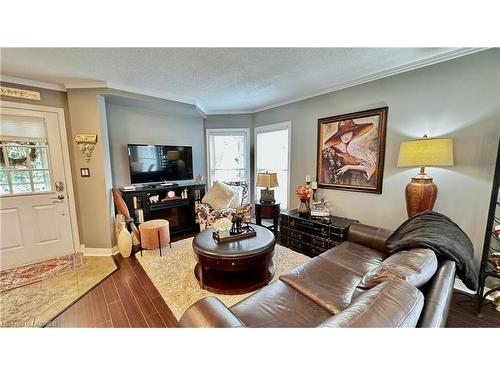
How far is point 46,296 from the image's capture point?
6.62ft

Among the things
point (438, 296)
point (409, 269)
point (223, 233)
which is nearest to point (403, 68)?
point (409, 269)

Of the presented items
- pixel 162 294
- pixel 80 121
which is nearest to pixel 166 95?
pixel 80 121

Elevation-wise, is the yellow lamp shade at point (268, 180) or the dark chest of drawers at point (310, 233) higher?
the yellow lamp shade at point (268, 180)

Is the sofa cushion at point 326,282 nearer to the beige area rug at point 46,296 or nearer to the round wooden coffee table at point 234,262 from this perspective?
the round wooden coffee table at point 234,262

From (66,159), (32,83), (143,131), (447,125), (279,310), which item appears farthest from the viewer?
(143,131)

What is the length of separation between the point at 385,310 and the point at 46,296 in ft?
10.1

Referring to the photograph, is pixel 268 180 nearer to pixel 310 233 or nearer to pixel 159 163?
pixel 310 233

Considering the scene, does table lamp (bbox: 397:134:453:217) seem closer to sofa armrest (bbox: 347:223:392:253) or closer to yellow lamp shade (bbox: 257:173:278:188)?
sofa armrest (bbox: 347:223:392:253)

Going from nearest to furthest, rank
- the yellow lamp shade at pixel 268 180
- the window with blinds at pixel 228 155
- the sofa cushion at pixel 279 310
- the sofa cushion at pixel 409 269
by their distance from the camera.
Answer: the sofa cushion at pixel 409 269 < the sofa cushion at pixel 279 310 < the yellow lamp shade at pixel 268 180 < the window with blinds at pixel 228 155

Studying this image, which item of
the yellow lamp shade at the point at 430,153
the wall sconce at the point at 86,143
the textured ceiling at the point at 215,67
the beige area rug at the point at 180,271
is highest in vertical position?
the textured ceiling at the point at 215,67

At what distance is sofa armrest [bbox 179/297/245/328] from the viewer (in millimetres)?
904

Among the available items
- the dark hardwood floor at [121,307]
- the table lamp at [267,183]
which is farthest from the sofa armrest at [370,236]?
the dark hardwood floor at [121,307]

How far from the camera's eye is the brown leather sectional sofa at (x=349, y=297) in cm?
77
